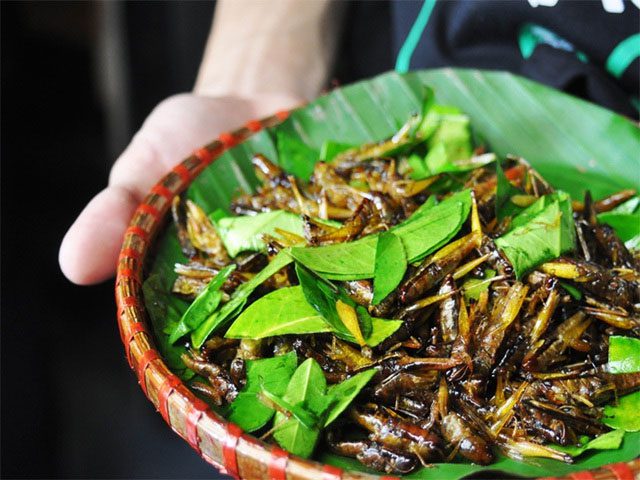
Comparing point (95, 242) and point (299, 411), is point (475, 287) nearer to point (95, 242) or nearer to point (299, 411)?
point (299, 411)

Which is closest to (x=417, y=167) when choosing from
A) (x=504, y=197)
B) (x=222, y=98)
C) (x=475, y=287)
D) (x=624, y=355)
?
(x=504, y=197)

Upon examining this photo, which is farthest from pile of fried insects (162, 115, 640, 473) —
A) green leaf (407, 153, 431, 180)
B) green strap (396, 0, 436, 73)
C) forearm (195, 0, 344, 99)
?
forearm (195, 0, 344, 99)

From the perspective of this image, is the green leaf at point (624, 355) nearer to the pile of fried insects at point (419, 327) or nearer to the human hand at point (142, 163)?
the pile of fried insects at point (419, 327)

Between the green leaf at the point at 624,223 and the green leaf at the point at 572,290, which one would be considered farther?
the green leaf at the point at 624,223

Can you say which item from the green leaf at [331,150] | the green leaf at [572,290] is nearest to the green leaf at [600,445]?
the green leaf at [572,290]

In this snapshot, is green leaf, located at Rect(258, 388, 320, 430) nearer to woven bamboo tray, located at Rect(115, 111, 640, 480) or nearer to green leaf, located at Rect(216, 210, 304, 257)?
woven bamboo tray, located at Rect(115, 111, 640, 480)

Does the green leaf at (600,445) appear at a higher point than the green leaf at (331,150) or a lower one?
lower

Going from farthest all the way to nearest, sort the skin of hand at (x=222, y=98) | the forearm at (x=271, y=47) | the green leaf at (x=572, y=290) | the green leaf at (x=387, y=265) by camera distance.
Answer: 1. the forearm at (x=271, y=47)
2. the skin of hand at (x=222, y=98)
3. the green leaf at (x=572, y=290)
4. the green leaf at (x=387, y=265)

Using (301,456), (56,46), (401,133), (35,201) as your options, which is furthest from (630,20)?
(56,46)
